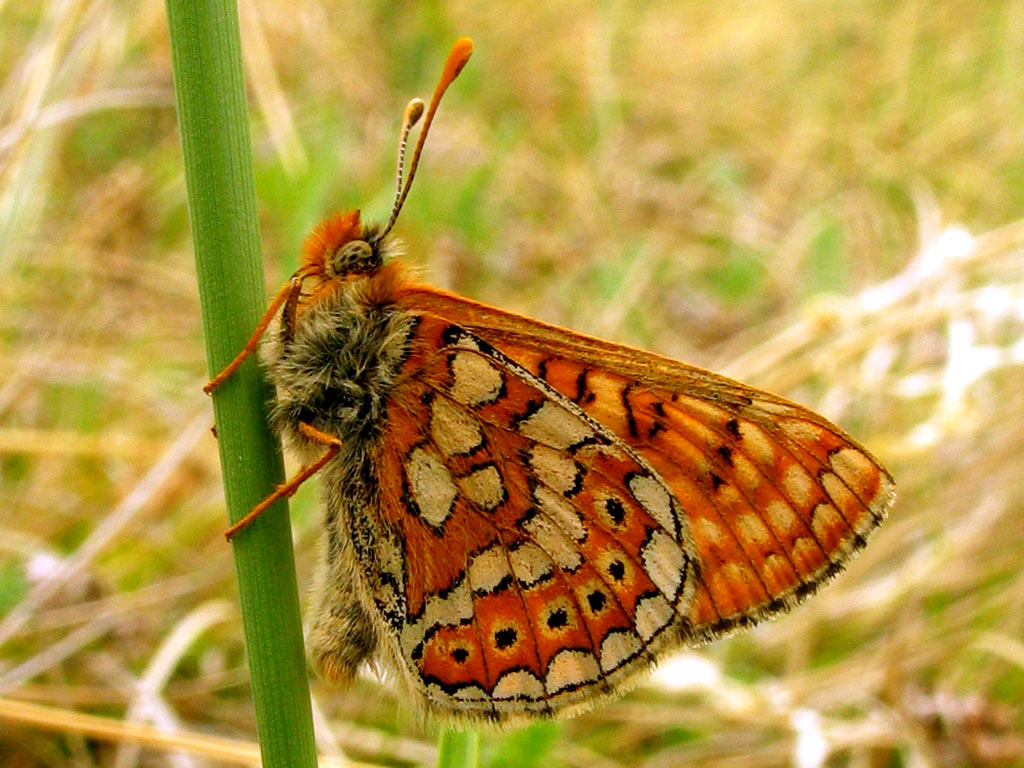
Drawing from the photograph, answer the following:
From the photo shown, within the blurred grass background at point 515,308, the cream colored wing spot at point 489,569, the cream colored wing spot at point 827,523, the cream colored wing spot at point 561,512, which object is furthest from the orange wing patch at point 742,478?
the blurred grass background at point 515,308

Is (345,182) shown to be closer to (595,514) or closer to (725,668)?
(725,668)

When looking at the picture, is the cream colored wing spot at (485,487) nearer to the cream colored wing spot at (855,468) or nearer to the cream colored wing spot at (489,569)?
the cream colored wing spot at (489,569)

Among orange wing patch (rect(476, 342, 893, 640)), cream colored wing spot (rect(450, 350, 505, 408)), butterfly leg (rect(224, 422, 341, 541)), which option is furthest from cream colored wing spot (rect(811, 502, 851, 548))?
butterfly leg (rect(224, 422, 341, 541))

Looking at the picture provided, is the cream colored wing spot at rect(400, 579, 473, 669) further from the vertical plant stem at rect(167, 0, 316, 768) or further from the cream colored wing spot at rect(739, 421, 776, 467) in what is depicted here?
the cream colored wing spot at rect(739, 421, 776, 467)

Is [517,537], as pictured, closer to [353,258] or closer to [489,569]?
[489,569]

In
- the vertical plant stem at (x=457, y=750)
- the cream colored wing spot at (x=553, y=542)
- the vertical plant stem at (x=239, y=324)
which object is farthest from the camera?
the cream colored wing spot at (x=553, y=542)

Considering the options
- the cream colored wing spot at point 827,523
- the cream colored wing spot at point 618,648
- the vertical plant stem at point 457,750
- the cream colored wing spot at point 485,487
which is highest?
the cream colored wing spot at point 485,487

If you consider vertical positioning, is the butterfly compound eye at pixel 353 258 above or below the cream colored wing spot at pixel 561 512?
above

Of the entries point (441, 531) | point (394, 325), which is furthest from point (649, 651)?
point (394, 325)
